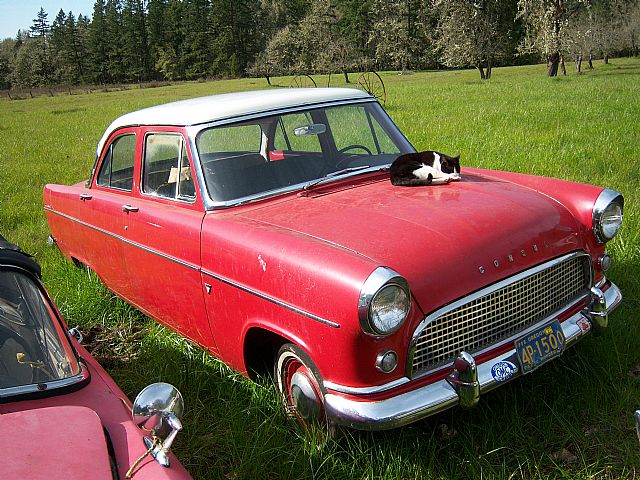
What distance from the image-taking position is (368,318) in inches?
89.8

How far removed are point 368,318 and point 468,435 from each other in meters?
0.98

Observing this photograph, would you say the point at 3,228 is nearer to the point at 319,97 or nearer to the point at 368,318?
the point at 319,97

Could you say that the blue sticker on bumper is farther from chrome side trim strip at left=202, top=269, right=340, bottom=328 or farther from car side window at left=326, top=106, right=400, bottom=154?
car side window at left=326, top=106, right=400, bottom=154

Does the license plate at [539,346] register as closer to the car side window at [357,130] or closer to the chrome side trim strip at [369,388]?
the chrome side trim strip at [369,388]

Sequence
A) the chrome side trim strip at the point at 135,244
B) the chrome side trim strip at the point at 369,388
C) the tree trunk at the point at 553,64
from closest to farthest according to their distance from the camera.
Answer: the chrome side trim strip at the point at 369,388, the chrome side trim strip at the point at 135,244, the tree trunk at the point at 553,64

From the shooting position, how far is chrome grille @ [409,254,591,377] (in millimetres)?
2512

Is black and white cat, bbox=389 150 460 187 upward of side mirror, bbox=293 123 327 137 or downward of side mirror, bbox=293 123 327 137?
downward

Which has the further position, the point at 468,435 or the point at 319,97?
the point at 319,97

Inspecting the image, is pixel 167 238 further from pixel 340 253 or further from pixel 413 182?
pixel 413 182

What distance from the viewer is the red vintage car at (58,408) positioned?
1511mm

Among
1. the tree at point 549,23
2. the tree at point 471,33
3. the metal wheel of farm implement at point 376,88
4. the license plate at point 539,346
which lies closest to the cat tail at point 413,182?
the license plate at point 539,346

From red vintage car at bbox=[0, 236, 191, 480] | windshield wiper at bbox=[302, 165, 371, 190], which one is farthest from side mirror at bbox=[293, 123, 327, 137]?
red vintage car at bbox=[0, 236, 191, 480]

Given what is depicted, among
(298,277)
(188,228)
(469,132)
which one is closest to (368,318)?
(298,277)

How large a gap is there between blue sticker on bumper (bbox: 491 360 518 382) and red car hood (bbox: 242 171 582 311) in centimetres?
37
